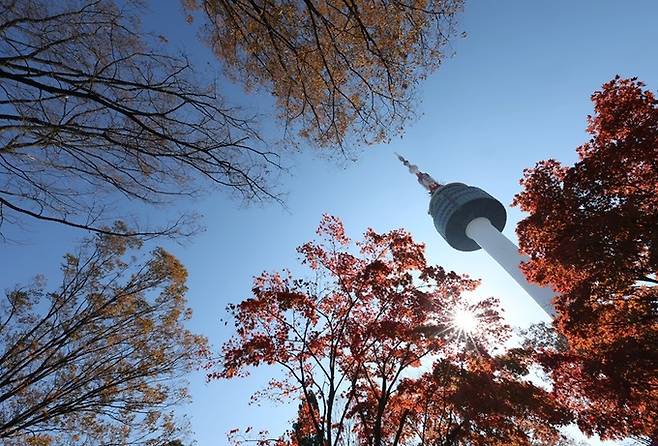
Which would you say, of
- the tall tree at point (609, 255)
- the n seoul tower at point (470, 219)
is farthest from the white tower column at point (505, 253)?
the tall tree at point (609, 255)

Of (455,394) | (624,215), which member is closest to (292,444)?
(455,394)

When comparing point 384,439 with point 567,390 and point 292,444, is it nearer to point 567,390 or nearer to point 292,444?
point 292,444

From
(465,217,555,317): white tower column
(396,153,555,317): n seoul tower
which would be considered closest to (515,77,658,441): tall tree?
(465,217,555,317): white tower column

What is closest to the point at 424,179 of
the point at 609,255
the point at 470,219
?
the point at 470,219

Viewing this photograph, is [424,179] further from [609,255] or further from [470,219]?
[609,255]

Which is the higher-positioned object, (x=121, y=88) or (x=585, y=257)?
(x=121, y=88)

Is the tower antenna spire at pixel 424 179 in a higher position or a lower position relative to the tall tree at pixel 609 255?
higher

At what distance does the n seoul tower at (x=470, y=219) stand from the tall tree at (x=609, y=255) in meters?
25.7

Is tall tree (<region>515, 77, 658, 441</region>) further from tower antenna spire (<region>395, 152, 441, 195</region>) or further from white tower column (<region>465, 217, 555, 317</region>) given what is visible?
tower antenna spire (<region>395, 152, 441, 195</region>)

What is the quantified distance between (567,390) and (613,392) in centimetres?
208

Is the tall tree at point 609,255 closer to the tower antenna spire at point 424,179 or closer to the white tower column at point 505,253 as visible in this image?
the white tower column at point 505,253

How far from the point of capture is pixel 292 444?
39.1 feet

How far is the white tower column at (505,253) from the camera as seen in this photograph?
100 feet

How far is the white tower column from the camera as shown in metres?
30.5
